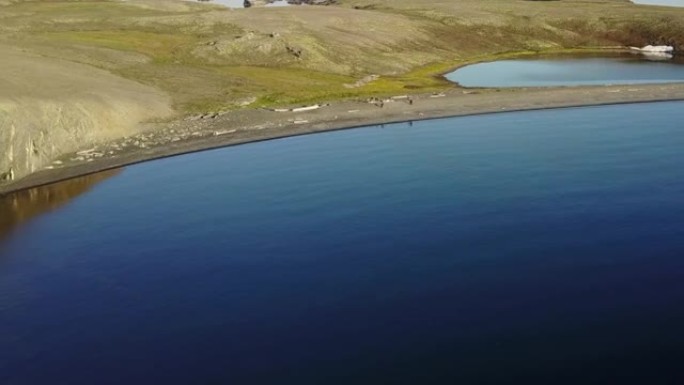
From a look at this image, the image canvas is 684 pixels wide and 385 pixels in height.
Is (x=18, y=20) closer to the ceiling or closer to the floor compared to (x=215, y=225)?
closer to the ceiling

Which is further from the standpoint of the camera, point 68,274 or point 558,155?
point 558,155

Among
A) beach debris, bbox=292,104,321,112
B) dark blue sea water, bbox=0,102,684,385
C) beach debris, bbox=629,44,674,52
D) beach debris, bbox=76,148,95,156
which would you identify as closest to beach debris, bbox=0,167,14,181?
dark blue sea water, bbox=0,102,684,385

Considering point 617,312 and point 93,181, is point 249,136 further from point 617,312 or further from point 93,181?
point 617,312

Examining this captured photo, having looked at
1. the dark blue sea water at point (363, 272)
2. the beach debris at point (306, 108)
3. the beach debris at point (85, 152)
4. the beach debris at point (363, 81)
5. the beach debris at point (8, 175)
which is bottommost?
the dark blue sea water at point (363, 272)

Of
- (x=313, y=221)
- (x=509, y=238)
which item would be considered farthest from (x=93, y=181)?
(x=509, y=238)

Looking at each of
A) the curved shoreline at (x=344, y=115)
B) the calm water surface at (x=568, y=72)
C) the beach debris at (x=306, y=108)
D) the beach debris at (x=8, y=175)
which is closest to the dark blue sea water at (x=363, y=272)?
the curved shoreline at (x=344, y=115)

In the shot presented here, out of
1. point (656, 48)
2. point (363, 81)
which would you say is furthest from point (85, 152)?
point (656, 48)

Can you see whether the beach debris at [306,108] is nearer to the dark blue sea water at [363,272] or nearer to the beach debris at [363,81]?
the beach debris at [363,81]
